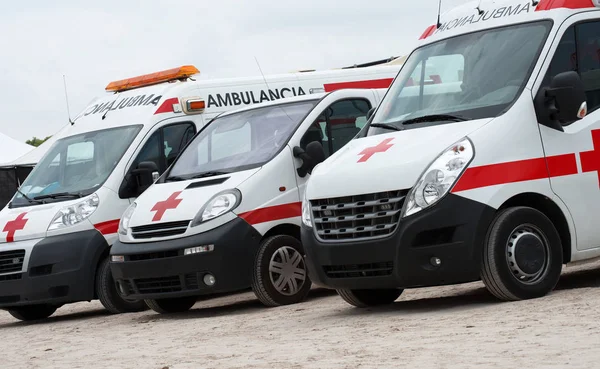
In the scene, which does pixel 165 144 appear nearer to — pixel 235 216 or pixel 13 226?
pixel 13 226

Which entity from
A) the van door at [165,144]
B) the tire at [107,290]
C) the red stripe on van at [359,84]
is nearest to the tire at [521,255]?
the tire at [107,290]

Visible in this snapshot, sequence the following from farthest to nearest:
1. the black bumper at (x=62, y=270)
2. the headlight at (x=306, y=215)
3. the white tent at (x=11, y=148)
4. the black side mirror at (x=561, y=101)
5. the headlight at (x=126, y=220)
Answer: the white tent at (x=11, y=148) → the black bumper at (x=62, y=270) → the headlight at (x=126, y=220) → the headlight at (x=306, y=215) → the black side mirror at (x=561, y=101)

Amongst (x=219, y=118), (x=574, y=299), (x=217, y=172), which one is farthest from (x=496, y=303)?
(x=219, y=118)

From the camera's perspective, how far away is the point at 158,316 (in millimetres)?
12461

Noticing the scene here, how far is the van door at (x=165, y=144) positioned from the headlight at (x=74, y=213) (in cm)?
61

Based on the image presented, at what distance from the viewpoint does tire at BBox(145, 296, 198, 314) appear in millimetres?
12391

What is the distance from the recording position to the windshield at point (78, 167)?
13.6 metres

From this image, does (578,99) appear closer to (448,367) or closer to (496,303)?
(496,303)

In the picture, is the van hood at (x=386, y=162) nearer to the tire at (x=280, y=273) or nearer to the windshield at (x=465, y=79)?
the windshield at (x=465, y=79)

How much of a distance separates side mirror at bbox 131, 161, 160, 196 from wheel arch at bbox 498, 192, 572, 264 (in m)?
5.05

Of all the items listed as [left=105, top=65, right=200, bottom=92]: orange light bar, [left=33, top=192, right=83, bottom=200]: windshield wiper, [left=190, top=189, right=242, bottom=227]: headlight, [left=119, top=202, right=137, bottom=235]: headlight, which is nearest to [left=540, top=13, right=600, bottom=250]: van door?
[left=190, top=189, right=242, bottom=227]: headlight

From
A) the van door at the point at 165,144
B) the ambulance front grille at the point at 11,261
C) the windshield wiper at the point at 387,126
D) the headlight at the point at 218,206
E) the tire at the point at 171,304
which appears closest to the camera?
the windshield wiper at the point at 387,126

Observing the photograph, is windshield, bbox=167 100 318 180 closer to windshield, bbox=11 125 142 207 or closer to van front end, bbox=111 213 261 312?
van front end, bbox=111 213 261 312

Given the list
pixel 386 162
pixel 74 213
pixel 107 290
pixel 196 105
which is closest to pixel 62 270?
pixel 107 290
